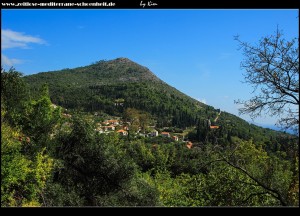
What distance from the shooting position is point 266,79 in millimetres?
5168

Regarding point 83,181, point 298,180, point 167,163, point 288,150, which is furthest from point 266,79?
point 167,163

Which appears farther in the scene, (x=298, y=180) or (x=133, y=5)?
(x=298, y=180)

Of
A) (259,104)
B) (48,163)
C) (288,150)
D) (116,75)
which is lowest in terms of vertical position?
(48,163)

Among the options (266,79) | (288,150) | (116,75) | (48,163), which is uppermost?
(116,75)

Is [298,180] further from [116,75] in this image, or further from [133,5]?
[116,75]

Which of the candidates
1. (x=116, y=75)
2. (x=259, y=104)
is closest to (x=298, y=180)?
(x=259, y=104)

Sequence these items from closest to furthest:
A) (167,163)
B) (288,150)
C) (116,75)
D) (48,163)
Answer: (288,150), (48,163), (167,163), (116,75)

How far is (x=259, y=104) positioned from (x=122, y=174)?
28.0 ft

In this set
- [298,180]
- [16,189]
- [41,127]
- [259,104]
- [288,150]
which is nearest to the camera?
[298,180]

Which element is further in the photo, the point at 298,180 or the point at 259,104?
the point at 259,104

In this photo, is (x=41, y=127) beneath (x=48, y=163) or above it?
above

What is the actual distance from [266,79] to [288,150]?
1231 mm

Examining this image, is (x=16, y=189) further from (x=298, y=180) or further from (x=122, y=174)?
(x=298, y=180)

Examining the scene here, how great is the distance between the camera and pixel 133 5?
139 inches
